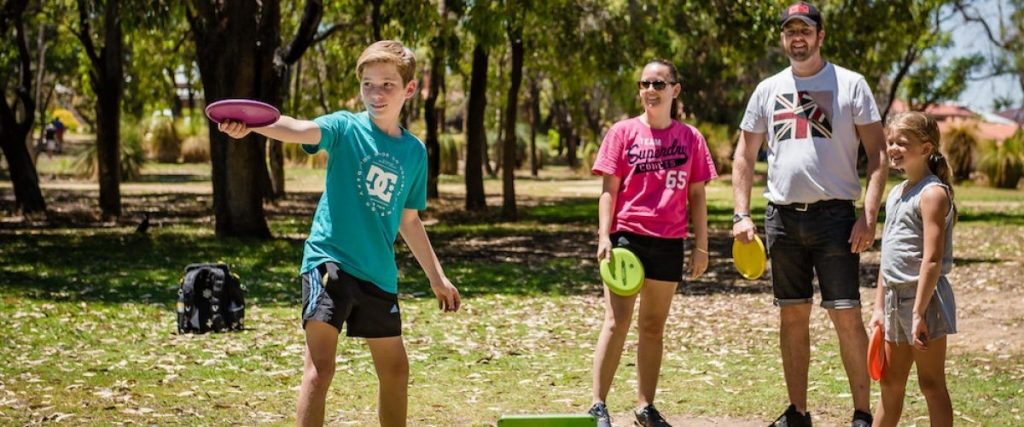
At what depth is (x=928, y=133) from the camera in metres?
5.61

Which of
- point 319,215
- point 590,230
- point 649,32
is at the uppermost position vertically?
point 649,32

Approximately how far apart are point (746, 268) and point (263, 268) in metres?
9.66

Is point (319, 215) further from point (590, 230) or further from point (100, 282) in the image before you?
point (590, 230)

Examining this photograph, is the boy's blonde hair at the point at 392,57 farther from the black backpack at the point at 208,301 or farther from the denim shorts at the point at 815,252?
the black backpack at the point at 208,301

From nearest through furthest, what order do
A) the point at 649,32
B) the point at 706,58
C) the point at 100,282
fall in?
1. the point at 100,282
2. the point at 649,32
3. the point at 706,58

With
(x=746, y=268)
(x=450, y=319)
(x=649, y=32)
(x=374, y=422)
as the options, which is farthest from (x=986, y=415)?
(x=649, y=32)

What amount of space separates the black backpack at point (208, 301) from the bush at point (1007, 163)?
103 feet

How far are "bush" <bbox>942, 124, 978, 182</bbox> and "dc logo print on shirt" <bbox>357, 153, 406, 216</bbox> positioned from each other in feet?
119

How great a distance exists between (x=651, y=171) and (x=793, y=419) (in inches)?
56.2

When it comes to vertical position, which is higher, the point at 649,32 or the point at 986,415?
the point at 649,32

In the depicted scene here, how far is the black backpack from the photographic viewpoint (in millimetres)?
10297

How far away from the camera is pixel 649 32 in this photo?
85.3 feet

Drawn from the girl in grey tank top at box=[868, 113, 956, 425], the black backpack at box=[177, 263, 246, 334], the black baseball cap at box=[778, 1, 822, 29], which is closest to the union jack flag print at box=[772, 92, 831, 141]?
the black baseball cap at box=[778, 1, 822, 29]

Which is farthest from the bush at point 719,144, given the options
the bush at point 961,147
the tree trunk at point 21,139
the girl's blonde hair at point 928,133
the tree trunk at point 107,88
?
the girl's blonde hair at point 928,133
